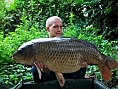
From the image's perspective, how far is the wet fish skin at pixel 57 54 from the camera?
6.30 feet

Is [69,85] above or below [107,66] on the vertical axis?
below

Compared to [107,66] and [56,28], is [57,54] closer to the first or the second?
[107,66]

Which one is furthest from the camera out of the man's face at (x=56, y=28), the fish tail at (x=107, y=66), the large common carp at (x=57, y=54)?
the man's face at (x=56, y=28)

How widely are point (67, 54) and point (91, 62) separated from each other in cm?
26

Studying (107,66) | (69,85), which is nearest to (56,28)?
(69,85)

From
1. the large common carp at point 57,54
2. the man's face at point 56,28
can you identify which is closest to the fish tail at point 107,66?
the large common carp at point 57,54

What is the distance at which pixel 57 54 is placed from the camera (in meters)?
1.97

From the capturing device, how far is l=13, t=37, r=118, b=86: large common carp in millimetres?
1920

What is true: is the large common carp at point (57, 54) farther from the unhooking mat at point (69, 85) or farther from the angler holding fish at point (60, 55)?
the unhooking mat at point (69, 85)

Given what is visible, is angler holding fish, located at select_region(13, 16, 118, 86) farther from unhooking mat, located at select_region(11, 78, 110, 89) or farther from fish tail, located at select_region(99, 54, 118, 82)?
unhooking mat, located at select_region(11, 78, 110, 89)

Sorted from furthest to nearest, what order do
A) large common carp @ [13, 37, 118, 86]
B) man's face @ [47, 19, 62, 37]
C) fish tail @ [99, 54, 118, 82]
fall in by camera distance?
man's face @ [47, 19, 62, 37] → fish tail @ [99, 54, 118, 82] → large common carp @ [13, 37, 118, 86]

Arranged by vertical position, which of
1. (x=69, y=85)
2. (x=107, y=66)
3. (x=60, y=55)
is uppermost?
(x=60, y=55)

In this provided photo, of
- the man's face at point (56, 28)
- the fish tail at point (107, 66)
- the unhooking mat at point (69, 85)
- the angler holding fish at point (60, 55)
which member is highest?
the man's face at point (56, 28)

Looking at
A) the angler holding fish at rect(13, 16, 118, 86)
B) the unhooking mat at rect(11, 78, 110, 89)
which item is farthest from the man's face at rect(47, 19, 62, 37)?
the angler holding fish at rect(13, 16, 118, 86)
